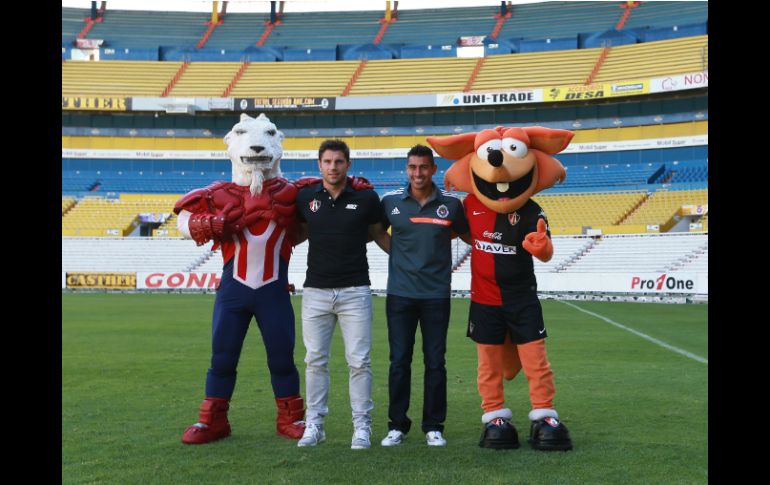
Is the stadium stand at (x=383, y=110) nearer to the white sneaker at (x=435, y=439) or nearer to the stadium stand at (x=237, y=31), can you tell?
the stadium stand at (x=237, y=31)

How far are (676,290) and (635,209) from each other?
12.1 meters

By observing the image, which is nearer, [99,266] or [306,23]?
[99,266]

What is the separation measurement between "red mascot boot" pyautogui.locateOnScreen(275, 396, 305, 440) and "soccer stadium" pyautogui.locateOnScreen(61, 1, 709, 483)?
0.10m

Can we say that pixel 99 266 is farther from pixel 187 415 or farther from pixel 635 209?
pixel 187 415

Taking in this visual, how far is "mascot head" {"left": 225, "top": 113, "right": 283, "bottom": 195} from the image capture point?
559cm

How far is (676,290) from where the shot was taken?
72.4 feet

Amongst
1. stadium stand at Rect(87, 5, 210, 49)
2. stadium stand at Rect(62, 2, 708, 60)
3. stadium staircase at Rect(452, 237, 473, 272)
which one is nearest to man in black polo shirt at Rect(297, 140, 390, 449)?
stadium staircase at Rect(452, 237, 473, 272)

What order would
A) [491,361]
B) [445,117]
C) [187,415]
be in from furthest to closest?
[445,117], [187,415], [491,361]

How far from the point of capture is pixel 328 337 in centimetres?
524

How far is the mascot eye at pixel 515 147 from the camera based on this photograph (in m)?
5.31

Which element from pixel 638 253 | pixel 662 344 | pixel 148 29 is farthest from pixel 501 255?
pixel 148 29

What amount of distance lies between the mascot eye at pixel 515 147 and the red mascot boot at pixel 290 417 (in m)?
2.32

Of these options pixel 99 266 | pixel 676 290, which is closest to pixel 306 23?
pixel 99 266

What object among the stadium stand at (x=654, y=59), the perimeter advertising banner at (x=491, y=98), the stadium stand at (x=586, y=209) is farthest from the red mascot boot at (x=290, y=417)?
the stadium stand at (x=654, y=59)
